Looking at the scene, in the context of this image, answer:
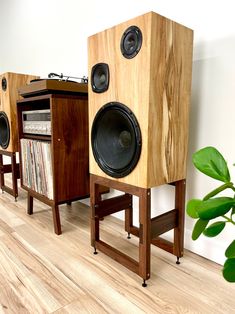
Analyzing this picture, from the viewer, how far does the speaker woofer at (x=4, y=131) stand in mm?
Result: 1862

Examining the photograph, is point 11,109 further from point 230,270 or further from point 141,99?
point 230,270

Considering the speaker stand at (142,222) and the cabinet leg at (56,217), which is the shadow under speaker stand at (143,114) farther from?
the cabinet leg at (56,217)

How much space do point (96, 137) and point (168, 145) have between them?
31 cm

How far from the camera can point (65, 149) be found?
A: 1.30 meters

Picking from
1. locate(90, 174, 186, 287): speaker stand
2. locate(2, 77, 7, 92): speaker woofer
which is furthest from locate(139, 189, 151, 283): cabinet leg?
locate(2, 77, 7, 92): speaker woofer

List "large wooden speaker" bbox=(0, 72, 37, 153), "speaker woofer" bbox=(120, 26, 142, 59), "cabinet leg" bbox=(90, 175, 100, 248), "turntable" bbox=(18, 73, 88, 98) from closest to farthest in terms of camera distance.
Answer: "speaker woofer" bbox=(120, 26, 142, 59)
"cabinet leg" bbox=(90, 175, 100, 248)
"turntable" bbox=(18, 73, 88, 98)
"large wooden speaker" bbox=(0, 72, 37, 153)

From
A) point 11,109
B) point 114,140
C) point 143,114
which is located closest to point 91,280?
point 114,140

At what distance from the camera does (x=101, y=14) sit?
150 cm

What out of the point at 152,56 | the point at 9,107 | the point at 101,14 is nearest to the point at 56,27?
the point at 101,14

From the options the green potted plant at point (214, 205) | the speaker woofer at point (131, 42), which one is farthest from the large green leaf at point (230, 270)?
the speaker woofer at point (131, 42)

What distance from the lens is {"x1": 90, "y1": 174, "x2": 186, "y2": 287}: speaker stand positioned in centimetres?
90

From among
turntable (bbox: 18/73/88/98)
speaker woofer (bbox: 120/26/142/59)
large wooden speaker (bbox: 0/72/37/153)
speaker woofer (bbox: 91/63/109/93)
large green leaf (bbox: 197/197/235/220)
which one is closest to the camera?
large green leaf (bbox: 197/197/235/220)

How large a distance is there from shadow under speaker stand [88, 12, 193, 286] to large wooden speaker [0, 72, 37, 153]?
1016mm

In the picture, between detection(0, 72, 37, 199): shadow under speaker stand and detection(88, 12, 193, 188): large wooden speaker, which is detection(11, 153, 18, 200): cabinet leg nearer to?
detection(0, 72, 37, 199): shadow under speaker stand
